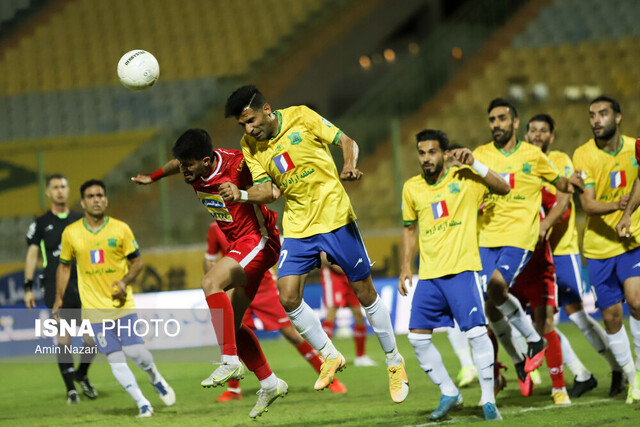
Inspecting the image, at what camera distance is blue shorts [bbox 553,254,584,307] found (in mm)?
8766

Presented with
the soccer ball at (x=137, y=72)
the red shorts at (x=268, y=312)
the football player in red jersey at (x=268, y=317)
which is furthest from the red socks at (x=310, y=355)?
the soccer ball at (x=137, y=72)

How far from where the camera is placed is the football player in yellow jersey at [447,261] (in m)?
7.17

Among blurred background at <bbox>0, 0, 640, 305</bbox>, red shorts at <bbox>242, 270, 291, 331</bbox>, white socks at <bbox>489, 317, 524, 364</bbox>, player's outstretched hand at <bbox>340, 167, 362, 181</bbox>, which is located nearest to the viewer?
player's outstretched hand at <bbox>340, 167, 362, 181</bbox>

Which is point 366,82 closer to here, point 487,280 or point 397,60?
point 397,60

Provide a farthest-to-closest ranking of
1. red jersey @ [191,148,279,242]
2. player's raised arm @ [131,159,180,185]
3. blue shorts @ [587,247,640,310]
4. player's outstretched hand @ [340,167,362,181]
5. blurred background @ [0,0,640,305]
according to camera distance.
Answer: blurred background @ [0,0,640,305] → blue shorts @ [587,247,640,310] → player's raised arm @ [131,159,180,185] → red jersey @ [191,148,279,242] → player's outstretched hand @ [340,167,362,181]

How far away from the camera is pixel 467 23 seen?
21.8 m

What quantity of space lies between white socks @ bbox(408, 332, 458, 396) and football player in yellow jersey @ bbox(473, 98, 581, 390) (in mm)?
931

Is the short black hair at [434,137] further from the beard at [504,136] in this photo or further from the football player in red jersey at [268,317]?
the football player in red jersey at [268,317]

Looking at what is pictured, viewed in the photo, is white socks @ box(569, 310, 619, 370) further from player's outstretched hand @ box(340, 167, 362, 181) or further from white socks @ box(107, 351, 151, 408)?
white socks @ box(107, 351, 151, 408)

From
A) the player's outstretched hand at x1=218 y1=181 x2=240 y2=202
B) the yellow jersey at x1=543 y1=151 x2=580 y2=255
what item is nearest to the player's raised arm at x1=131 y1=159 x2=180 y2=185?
the player's outstretched hand at x1=218 y1=181 x2=240 y2=202

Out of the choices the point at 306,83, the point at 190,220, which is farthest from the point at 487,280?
the point at 306,83

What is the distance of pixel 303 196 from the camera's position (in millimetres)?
6898

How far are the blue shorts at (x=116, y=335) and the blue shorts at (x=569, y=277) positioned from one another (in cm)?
426

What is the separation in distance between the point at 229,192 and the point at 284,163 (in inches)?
22.7
